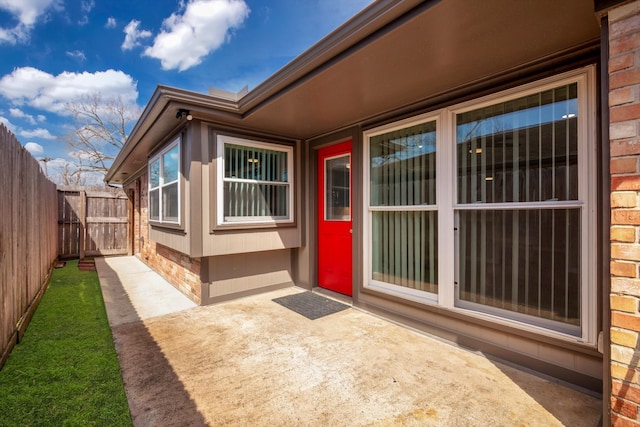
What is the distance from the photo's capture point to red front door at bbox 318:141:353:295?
4426 mm

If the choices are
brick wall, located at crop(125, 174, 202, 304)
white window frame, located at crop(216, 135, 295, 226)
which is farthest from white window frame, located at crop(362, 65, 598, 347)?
brick wall, located at crop(125, 174, 202, 304)

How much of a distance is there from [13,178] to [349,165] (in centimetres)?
377

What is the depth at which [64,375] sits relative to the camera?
2379 millimetres

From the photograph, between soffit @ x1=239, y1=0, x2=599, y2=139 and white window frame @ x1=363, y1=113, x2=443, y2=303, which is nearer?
soffit @ x1=239, y1=0, x2=599, y2=139

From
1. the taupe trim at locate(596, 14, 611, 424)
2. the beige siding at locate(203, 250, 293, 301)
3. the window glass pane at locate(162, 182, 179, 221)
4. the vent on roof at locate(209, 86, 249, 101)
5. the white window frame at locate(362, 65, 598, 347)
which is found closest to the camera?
the taupe trim at locate(596, 14, 611, 424)

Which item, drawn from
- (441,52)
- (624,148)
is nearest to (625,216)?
(624,148)

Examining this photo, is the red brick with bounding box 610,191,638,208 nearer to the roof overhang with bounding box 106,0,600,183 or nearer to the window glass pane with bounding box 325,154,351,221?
the roof overhang with bounding box 106,0,600,183

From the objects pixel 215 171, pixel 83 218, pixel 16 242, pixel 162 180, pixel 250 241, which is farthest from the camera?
pixel 83 218

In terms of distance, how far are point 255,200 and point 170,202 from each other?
5.11 feet

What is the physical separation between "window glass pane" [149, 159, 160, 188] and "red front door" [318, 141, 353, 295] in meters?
3.10

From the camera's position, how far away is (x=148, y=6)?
7652 mm

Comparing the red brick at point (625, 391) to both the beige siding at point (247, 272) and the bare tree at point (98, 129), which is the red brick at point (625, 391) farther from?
the bare tree at point (98, 129)

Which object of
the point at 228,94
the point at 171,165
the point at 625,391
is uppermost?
the point at 228,94

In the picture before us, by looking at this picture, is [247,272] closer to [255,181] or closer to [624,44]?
[255,181]
